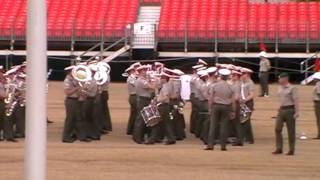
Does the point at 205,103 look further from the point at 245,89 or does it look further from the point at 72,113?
the point at 72,113

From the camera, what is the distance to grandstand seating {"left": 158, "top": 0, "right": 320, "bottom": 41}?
1468 inches

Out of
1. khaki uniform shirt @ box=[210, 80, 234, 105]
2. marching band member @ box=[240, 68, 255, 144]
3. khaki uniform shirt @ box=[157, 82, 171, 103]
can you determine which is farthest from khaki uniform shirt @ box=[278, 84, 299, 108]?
khaki uniform shirt @ box=[157, 82, 171, 103]

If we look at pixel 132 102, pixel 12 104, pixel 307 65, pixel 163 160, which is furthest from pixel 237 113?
pixel 307 65

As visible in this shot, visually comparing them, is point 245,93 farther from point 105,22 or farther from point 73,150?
point 105,22

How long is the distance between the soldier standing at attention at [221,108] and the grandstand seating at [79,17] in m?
21.9

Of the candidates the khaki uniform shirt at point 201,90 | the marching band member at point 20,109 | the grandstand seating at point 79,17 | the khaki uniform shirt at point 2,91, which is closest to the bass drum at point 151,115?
the khaki uniform shirt at point 201,90

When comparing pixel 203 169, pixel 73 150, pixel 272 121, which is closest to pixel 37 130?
pixel 203 169

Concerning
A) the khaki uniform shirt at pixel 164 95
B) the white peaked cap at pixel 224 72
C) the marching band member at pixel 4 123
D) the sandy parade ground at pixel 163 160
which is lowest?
the sandy parade ground at pixel 163 160

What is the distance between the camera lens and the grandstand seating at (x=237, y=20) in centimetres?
3728

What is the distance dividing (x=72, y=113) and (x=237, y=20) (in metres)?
23.1

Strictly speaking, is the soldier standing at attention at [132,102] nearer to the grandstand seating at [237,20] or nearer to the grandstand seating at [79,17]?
the grandstand seating at [237,20]

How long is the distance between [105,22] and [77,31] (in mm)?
2099

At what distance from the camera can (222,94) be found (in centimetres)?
1617

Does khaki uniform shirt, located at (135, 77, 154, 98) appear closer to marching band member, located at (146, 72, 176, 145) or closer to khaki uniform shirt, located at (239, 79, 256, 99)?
marching band member, located at (146, 72, 176, 145)
